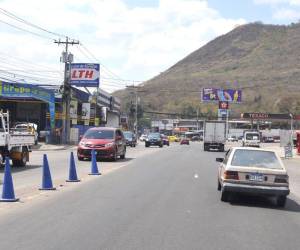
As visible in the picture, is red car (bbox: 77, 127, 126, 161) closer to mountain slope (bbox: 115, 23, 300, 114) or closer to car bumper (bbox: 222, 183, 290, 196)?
car bumper (bbox: 222, 183, 290, 196)

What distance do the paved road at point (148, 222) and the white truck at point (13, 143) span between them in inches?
275

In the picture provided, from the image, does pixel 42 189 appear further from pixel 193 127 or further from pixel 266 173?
pixel 193 127

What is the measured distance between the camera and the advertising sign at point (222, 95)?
9119cm

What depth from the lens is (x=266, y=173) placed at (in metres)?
13.8

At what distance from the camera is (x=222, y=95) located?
91.7 m

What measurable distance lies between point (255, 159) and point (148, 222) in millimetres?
4541

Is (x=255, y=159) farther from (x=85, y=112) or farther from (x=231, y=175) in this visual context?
(x=85, y=112)

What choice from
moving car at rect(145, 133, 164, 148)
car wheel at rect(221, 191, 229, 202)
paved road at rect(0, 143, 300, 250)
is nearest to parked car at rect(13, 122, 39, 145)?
paved road at rect(0, 143, 300, 250)

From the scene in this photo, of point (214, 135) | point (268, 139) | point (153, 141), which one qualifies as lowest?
point (268, 139)

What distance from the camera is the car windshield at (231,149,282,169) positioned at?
1423 centimetres

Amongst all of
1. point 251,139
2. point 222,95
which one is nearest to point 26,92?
point 251,139

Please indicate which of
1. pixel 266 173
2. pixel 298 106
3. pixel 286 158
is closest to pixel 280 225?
pixel 266 173

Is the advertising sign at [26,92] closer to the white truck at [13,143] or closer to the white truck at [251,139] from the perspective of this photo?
the white truck at [251,139]

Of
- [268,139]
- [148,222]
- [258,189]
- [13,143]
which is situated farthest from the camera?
[268,139]
